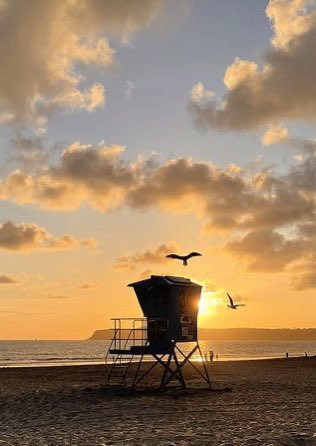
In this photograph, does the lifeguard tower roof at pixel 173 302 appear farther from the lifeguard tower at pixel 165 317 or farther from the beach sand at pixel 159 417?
the beach sand at pixel 159 417

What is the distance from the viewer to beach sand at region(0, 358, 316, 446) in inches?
600

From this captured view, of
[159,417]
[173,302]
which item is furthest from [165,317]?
[159,417]

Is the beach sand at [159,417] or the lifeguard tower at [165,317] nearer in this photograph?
the beach sand at [159,417]

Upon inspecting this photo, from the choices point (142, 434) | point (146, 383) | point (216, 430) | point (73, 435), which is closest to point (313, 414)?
point (216, 430)

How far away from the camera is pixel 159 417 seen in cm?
1903

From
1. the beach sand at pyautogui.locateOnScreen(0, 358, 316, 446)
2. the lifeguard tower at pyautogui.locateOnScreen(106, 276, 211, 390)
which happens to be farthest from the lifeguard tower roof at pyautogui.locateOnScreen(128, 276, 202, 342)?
the beach sand at pyautogui.locateOnScreen(0, 358, 316, 446)

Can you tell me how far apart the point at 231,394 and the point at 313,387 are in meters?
6.42

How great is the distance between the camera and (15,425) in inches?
734

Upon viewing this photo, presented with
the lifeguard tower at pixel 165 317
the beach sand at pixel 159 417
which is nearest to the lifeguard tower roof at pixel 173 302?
the lifeguard tower at pixel 165 317

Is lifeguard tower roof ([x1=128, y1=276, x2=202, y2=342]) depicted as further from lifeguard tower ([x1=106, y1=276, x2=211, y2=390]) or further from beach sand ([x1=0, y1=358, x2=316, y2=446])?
beach sand ([x1=0, y1=358, x2=316, y2=446])

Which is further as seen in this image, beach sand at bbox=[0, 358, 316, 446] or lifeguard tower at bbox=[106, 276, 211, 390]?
lifeguard tower at bbox=[106, 276, 211, 390]

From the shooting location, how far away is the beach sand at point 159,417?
15.2m

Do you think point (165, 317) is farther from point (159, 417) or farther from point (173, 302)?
point (159, 417)

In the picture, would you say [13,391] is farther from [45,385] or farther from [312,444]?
[312,444]
